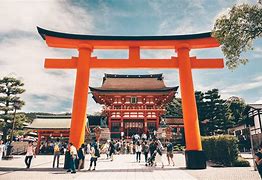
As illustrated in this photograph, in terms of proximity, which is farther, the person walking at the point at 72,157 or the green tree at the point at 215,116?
the green tree at the point at 215,116

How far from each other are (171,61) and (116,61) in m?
3.00

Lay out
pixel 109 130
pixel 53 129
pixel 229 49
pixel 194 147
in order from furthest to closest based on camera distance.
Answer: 1. pixel 109 130
2. pixel 53 129
3. pixel 194 147
4. pixel 229 49

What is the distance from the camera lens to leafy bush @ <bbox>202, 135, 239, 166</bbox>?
11203mm

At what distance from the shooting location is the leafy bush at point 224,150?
1120cm

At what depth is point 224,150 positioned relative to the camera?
11.5 m

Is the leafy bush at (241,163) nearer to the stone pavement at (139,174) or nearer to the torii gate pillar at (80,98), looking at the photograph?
the stone pavement at (139,174)

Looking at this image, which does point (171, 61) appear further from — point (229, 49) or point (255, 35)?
point (255, 35)

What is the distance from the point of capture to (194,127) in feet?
32.2

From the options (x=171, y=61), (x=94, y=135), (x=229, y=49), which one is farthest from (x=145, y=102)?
(x=229, y=49)

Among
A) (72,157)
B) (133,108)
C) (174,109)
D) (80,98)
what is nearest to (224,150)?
(72,157)

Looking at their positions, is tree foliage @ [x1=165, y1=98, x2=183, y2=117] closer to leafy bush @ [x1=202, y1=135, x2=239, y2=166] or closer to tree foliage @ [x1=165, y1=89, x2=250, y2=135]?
tree foliage @ [x1=165, y1=89, x2=250, y2=135]

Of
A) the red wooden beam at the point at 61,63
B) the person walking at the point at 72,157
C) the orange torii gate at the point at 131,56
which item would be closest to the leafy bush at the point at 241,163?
the orange torii gate at the point at 131,56

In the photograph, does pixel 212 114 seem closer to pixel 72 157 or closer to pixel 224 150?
pixel 224 150

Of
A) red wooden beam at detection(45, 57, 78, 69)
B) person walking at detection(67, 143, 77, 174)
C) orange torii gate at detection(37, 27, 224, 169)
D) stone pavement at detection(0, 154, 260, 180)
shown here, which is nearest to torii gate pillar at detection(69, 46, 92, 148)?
orange torii gate at detection(37, 27, 224, 169)
